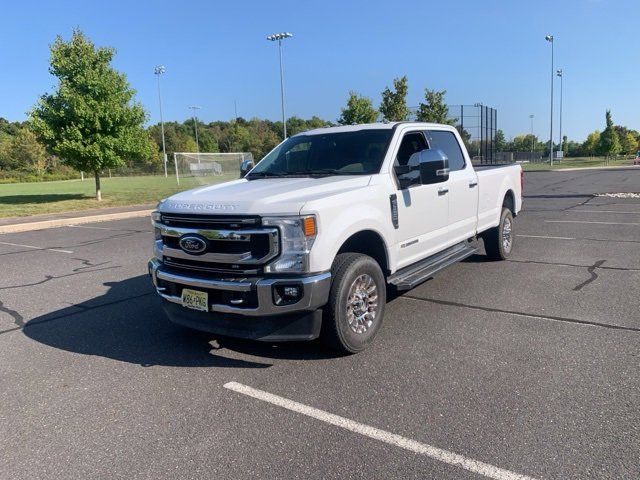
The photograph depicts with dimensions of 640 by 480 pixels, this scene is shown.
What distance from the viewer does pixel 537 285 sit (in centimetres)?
647

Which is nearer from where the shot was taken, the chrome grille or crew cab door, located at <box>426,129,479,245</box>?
the chrome grille

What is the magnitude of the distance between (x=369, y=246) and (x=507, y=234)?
4195 millimetres

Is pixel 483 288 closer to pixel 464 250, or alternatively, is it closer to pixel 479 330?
pixel 464 250

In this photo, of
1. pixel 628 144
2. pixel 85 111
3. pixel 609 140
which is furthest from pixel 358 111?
pixel 628 144

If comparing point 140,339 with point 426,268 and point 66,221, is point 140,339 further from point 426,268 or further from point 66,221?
point 66,221

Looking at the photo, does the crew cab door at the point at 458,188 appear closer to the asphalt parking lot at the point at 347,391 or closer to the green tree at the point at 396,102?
the asphalt parking lot at the point at 347,391

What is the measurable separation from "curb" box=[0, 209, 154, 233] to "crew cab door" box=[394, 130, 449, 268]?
1263 cm

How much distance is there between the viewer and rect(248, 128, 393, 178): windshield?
5173mm

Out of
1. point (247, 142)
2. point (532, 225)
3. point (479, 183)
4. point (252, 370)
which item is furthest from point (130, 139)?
point (247, 142)

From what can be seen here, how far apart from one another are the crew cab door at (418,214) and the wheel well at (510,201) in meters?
2.63

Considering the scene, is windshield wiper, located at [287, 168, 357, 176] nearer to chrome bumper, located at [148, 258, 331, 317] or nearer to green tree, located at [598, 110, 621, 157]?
chrome bumper, located at [148, 258, 331, 317]

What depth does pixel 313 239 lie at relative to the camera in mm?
3883

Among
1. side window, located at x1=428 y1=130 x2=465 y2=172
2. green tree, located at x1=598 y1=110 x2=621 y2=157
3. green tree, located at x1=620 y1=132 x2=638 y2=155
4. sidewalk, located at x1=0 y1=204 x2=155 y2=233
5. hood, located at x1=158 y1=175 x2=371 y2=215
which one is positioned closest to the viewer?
hood, located at x1=158 y1=175 x2=371 y2=215

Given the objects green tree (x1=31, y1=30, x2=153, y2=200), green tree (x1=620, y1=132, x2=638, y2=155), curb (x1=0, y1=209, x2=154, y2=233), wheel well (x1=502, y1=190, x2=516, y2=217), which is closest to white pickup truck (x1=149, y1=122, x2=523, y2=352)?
wheel well (x1=502, y1=190, x2=516, y2=217)
